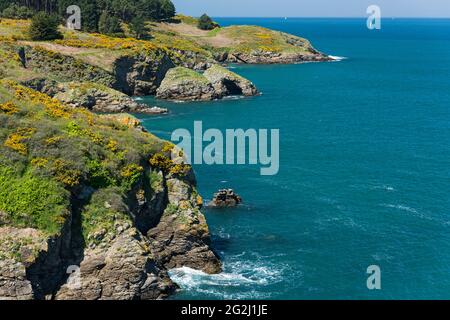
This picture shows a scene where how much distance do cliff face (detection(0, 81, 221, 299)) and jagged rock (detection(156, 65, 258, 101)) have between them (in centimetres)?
8969

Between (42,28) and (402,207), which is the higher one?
(42,28)

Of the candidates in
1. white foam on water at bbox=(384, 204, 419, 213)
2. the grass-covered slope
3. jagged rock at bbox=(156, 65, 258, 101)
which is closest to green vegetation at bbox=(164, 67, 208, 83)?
jagged rock at bbox=(156, 65, 258, 101)

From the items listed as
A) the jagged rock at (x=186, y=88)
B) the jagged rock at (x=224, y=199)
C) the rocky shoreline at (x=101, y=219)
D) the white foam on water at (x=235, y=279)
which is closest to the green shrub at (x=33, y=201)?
the rocky shoreline at (x=101, y=219)

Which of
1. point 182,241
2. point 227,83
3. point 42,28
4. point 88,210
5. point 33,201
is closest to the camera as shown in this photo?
point 33,201

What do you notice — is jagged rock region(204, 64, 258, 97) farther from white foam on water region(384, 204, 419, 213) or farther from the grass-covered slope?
the grass-covered slope

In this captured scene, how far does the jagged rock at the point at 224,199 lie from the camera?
7275 centimetres

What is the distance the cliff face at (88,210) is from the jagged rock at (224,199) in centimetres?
1335

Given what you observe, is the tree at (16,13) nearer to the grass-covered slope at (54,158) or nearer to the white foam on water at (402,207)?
the grass-covered slope at (54,158)

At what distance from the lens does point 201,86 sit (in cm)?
14900

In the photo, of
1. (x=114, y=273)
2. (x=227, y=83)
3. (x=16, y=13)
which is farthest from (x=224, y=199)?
(x=16, y=13)

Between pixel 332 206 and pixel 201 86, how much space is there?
8271 centimetres

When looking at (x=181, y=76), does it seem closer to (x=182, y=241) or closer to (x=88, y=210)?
(x=182, y=241)
